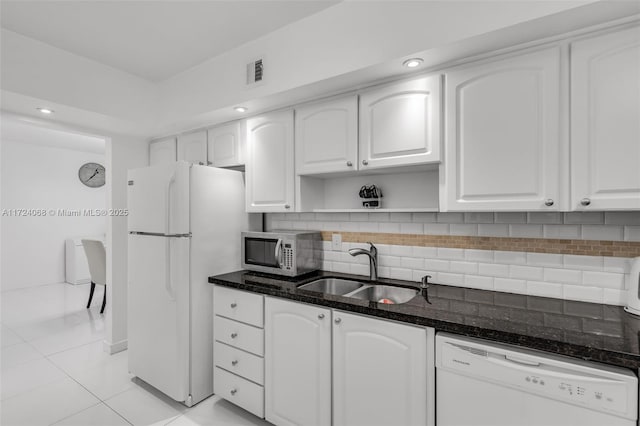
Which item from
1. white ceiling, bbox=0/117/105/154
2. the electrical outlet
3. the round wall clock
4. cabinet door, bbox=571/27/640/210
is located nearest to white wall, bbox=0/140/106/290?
the round wall clock

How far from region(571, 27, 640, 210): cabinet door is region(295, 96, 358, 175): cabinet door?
1086mm

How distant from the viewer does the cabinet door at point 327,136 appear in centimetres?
202

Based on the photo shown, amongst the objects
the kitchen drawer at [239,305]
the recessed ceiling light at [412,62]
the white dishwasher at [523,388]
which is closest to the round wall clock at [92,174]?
the kitchen drawer at [239,305]

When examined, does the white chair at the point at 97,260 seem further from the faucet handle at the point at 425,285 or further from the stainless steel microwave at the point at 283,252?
the faucet handle at the point at 425,285

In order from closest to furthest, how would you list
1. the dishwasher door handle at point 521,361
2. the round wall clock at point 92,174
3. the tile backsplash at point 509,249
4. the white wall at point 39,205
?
the dishwasher door handle at point 521,361, the tile backsplash at point 509,249, the white wall at point 39,205, the round wall clock at point 92,174

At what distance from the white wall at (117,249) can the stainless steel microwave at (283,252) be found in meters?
1.42

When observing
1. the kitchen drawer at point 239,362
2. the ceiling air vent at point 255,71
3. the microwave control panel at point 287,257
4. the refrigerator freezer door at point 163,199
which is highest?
the ceiling air vent at point 255,71

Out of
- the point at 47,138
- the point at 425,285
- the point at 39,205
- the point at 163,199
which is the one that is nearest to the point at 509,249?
the point at 425,285

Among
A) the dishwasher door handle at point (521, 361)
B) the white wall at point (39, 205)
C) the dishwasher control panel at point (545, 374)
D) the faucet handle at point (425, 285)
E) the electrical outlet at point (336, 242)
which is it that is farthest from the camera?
the white wall at point (39, 205)

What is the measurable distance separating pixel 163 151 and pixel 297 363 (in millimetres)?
2479

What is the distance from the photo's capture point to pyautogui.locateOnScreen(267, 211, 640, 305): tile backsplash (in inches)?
63.1

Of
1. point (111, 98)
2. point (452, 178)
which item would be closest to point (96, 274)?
point (111, 98)

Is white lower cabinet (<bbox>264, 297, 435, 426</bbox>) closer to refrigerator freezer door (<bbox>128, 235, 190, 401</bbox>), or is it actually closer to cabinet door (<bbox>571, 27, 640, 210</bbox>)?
refrigerator freezer door (<bbox>128, 235, 190, 401</bbox>)

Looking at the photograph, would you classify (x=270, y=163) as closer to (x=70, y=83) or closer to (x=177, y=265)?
(x=177, y=265)
